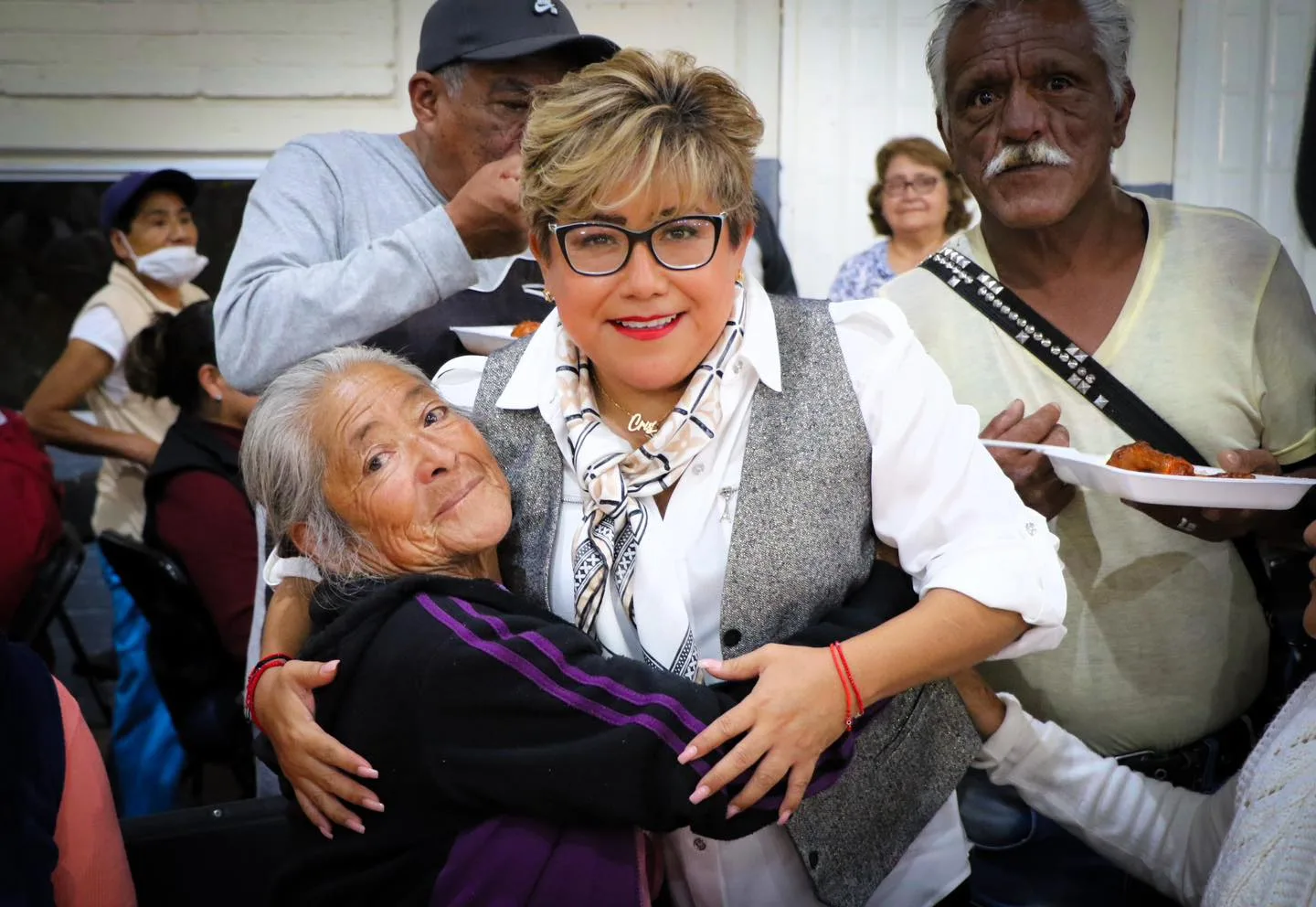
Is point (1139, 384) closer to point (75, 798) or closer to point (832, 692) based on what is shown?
point (832, 692)

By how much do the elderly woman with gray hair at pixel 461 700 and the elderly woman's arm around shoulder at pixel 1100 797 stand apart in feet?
1.21

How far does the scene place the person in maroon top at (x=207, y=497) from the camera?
291 cm

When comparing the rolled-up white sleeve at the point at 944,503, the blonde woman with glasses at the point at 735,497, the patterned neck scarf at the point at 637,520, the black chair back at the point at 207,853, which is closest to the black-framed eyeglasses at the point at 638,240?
the blonde woman with glasses at the point at 735,497

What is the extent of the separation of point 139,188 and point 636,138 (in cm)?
345

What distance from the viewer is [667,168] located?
1.42 m

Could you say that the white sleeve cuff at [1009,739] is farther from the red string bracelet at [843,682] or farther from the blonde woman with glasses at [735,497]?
the red string bracelet at [843,682]

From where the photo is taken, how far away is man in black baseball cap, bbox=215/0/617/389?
1.80 m

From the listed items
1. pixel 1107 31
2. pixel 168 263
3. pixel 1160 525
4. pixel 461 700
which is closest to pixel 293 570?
pixel 461 700

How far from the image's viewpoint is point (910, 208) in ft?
14.7

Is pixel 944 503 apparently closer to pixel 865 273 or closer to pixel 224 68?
pixel 865 273

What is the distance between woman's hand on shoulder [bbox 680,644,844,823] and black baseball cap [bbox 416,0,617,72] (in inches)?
43.1

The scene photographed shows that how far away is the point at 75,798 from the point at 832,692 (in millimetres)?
1002

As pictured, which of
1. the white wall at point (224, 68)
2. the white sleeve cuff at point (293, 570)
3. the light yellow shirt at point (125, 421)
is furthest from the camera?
the white wall at point (224, 68)

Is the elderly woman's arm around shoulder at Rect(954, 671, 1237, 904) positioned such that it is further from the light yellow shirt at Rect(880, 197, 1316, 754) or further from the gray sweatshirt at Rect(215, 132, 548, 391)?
the gray sweatshirt at Rect(215, 132, 548, 391)
